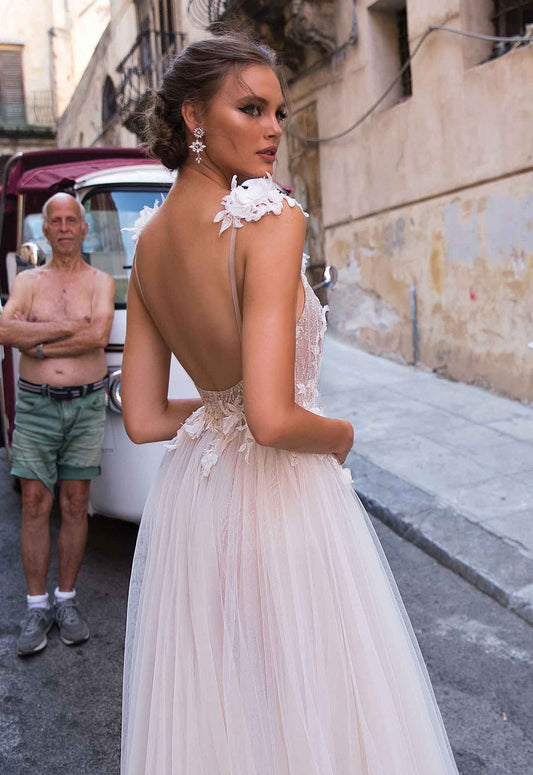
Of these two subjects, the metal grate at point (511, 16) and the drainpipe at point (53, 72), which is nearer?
the metal grate at point (511, 16)

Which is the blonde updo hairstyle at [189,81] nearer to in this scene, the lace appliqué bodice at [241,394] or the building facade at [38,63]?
the lace appliqué bodice at [241,394]

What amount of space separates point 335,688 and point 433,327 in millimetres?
6936

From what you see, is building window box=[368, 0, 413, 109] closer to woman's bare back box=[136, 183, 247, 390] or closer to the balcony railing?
the balcony railing

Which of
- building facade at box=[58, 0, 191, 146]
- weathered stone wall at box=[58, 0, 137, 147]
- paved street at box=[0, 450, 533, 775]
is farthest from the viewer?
weathered stone wall at box=[58, 0, 137, 147]

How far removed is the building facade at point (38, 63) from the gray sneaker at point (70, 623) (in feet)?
92.2

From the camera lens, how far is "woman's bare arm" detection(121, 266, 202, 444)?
5.81 feet

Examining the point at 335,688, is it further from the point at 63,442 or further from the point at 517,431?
the point at 517,431

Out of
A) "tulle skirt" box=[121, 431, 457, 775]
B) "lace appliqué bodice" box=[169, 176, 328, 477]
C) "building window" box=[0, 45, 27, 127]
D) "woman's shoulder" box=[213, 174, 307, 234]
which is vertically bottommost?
"tulle skirt" box=[121, 431, 457, 775]

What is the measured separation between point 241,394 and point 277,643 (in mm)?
491

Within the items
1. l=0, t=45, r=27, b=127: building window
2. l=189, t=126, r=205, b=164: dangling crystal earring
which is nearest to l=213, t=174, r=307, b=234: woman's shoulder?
l=189, t=126, r=205, b=164: dangling crystal earring

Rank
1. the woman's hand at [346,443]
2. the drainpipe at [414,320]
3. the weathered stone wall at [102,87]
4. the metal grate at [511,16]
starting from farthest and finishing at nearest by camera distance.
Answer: the weathered stone wall at [102,87] → the drainpipe at [414,320] → the metal grate at [511,16] → the woman's hand at [346,443]

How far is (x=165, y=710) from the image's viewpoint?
156cm

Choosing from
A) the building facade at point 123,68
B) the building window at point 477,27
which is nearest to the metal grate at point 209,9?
the building facade at point 123,68

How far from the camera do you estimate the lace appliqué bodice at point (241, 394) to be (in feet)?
4.75
